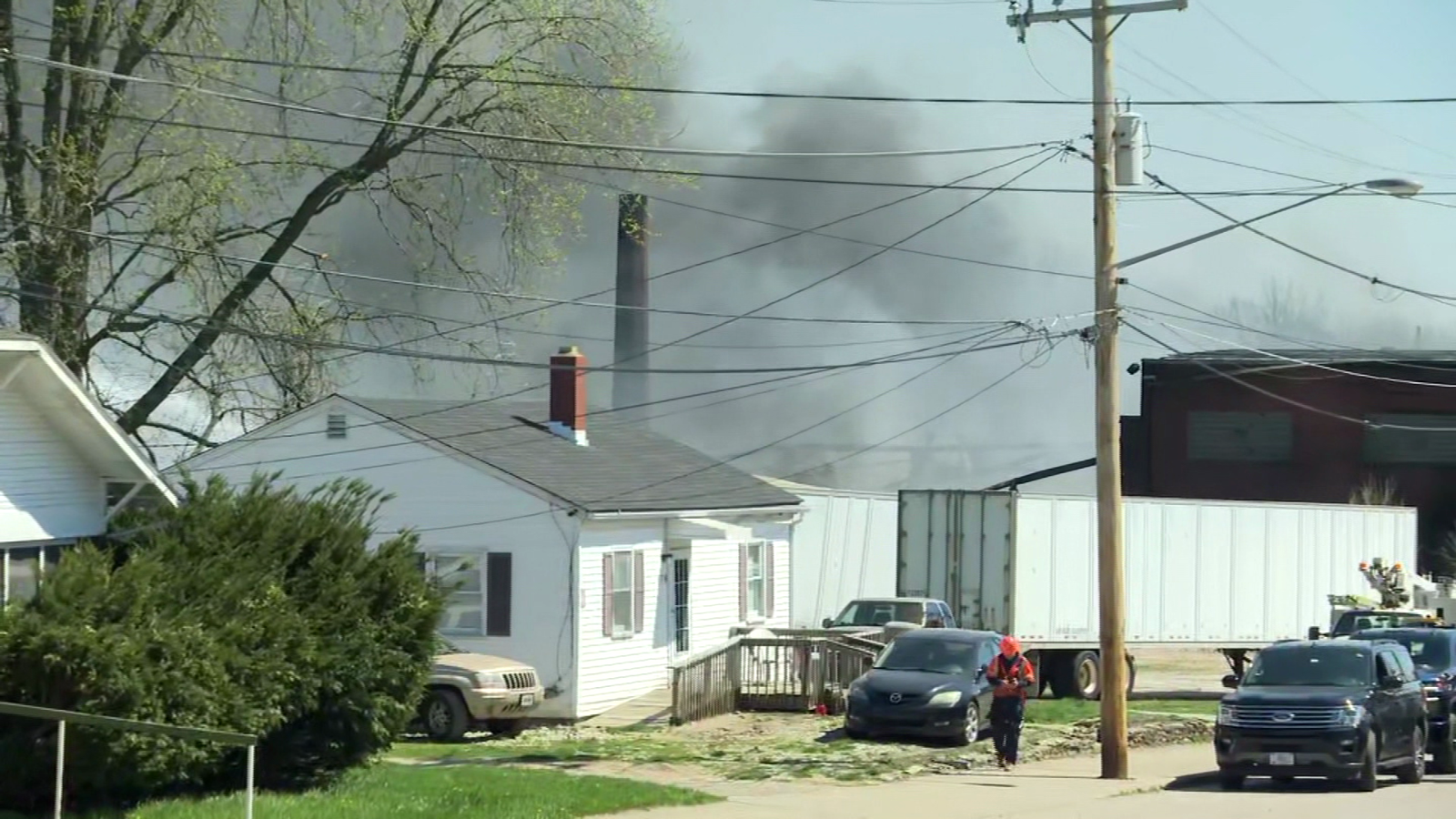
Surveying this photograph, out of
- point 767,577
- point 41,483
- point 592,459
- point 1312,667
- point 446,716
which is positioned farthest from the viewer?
point 767,577

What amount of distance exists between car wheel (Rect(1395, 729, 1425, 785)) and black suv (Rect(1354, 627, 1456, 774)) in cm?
61

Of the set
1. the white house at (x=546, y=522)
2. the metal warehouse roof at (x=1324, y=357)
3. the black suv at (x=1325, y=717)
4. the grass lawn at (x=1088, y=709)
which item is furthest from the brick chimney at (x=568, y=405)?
the metal warehouse roof at (x=1324, y=357)

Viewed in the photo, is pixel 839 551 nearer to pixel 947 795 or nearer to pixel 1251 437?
pixel 1251 437

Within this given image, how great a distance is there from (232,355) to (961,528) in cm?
1361

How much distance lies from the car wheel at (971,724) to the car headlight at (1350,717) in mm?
5412

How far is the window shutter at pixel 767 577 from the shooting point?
1399 inches

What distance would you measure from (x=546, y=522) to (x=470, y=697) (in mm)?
4235

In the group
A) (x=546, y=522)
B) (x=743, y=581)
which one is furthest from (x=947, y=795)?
(x=743, y=581)

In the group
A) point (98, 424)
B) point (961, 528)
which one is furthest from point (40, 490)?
point (961, 528)

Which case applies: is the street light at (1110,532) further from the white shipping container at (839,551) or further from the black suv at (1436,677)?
the white shipping container at (839,551)

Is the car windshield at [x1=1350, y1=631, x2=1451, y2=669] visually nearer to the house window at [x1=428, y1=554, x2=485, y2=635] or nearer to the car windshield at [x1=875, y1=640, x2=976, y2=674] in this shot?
the car windshield at [x1=875, y1=640, x2=976, y2=674]

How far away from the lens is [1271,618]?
37.3 meters

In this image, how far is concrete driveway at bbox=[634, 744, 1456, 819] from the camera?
57.2ft

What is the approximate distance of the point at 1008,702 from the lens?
21.8 metres
